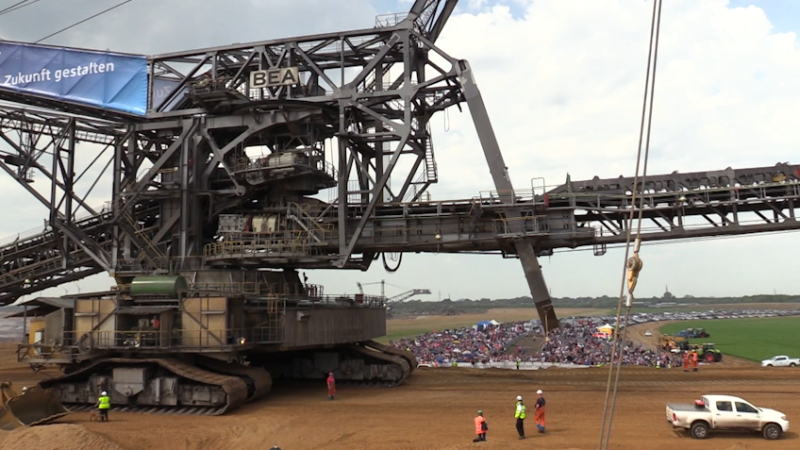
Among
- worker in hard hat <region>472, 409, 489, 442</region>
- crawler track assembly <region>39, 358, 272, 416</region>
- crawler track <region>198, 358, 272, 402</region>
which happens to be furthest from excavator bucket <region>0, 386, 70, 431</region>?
worker in hard hat <region>472, 409, 489, 442</region>

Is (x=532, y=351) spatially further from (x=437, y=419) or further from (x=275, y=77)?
(x=275, y=77)

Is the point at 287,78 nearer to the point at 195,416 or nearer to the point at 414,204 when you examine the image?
the point at 414,204

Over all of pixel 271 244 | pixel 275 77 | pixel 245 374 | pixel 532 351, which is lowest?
A: pixel 532 351

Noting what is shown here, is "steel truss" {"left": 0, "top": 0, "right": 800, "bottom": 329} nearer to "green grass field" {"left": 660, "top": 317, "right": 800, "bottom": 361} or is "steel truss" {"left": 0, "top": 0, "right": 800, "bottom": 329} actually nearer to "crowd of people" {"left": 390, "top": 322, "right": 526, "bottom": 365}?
"crowd of people" {"left": 390, "top": 322, "right": 526, "bottom": 365}

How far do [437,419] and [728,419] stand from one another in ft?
27.3

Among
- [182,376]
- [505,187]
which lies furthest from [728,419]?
[182,376]

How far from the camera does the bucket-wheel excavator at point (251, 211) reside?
2188cm

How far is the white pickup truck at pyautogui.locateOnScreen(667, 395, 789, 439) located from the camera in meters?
16.1

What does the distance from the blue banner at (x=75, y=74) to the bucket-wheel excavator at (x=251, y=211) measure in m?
0.08

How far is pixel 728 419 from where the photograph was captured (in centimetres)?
1645

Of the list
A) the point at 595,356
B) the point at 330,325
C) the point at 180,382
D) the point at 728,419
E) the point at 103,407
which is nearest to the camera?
the point at 728,419

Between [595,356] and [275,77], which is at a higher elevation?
[275,77]

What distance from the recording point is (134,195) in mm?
26703

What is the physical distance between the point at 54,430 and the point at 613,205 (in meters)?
19.7
